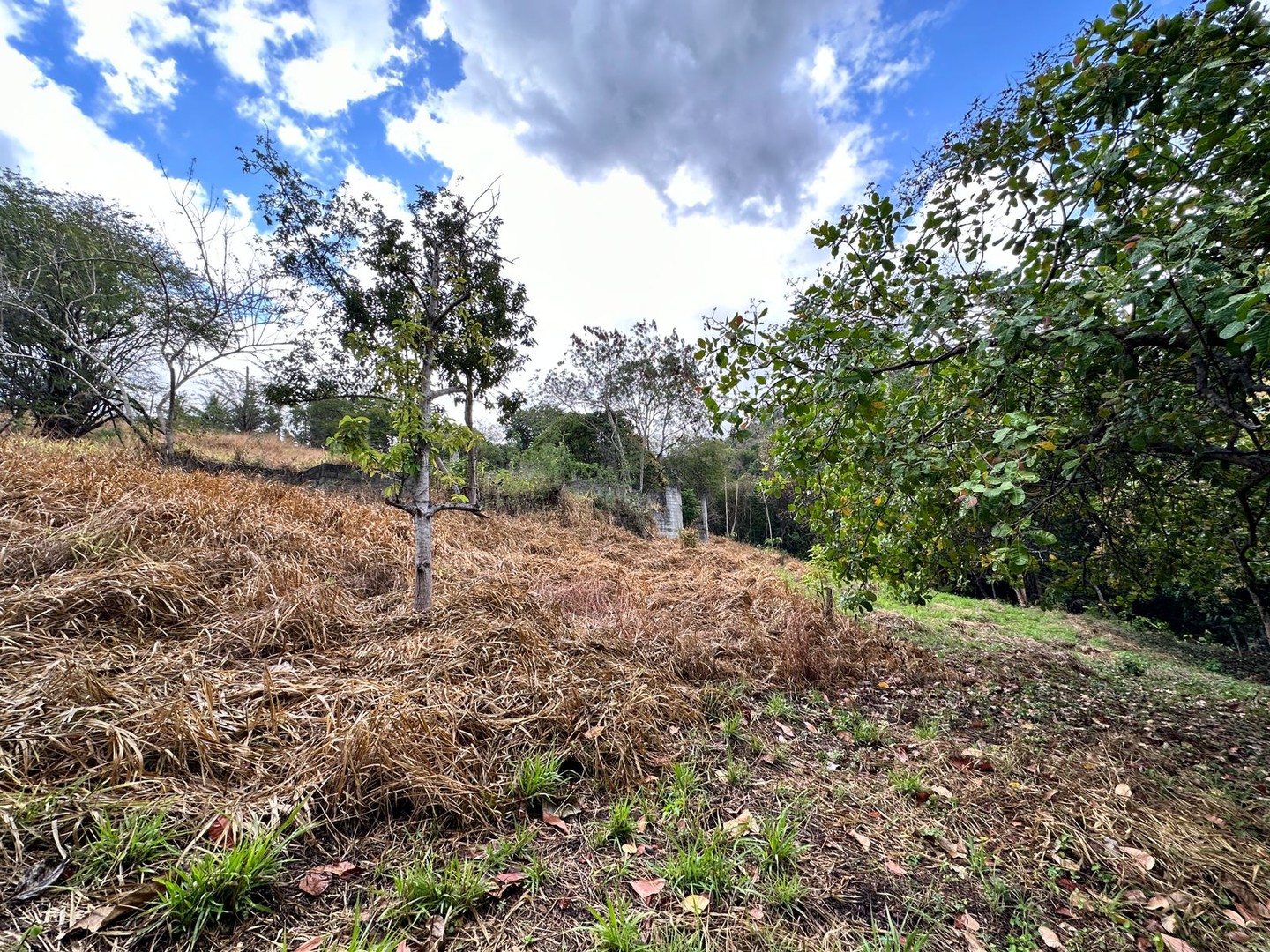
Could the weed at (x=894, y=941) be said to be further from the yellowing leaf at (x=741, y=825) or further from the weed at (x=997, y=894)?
the yellowing leaf at (x=741, y=825)

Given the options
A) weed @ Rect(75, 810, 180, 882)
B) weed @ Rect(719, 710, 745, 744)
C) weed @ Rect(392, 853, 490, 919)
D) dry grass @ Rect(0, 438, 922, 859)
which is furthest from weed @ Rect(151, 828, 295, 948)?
weed @ Rect(719, 710, 745, 744)

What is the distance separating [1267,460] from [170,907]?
4157mm

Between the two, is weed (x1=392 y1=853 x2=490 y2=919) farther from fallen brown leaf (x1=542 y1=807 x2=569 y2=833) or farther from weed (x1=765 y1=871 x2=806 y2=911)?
weed (x1=765 y1=871 x2=806 y2=911)

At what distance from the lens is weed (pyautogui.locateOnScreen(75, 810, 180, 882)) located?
4.14 feet

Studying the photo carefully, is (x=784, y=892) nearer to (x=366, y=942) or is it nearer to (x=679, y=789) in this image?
(x=679, y=789)

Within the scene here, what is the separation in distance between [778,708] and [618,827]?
1.60 meters

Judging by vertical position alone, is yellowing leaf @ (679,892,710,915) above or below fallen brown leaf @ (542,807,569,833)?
above

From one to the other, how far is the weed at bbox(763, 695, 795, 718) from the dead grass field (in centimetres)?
2

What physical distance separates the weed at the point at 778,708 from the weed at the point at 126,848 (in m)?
2.87

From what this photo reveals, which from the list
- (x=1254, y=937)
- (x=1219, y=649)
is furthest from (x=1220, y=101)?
(x=1219, y=649)

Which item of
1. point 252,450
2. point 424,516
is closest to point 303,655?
point 424,516

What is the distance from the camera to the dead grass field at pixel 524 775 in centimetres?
134

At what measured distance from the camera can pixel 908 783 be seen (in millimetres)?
2146

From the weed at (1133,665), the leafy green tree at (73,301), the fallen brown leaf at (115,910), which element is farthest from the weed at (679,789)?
the leafy green tree at (73,301)
